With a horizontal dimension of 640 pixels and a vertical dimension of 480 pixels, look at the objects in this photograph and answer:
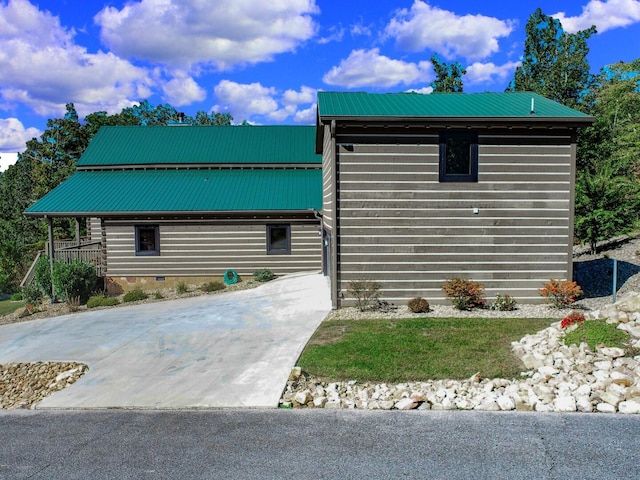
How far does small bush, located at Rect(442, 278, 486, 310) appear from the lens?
13609 millimetres

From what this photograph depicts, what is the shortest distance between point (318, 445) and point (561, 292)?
30.6 feet

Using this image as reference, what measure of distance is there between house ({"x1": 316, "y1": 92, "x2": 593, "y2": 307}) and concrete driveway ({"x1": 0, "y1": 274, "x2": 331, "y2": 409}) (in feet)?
8.01

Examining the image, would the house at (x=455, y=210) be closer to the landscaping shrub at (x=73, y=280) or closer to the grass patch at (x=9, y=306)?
the landscaping shrub at (x=73, y=280)

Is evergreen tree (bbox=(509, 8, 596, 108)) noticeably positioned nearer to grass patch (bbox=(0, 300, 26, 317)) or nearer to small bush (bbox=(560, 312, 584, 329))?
small bush (bbox=(560, 312, 584, 329))

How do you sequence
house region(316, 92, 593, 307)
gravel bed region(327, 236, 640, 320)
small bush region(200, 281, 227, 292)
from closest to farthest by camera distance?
1. gravel bed region(327, 236, 640, 320)
2. house region(316, 92, 593, 307)
3. small bush region(200, 281, 227, 292)

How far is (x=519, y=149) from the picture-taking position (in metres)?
14.2

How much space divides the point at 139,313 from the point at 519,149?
12.5m

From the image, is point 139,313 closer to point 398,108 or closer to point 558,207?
point 398,108

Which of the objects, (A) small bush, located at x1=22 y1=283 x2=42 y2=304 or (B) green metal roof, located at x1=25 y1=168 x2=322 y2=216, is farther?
(B) green metal roof, located at x1=25 y1=168 x2=322 y2=216

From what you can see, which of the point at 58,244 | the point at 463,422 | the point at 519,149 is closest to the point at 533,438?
the point at 463,422

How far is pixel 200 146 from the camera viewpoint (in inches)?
1008

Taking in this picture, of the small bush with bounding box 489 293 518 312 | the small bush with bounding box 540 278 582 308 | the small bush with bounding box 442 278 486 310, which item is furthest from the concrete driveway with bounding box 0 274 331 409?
the small bush with bounding box 540 278 582 308

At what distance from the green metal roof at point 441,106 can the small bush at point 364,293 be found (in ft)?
14.9

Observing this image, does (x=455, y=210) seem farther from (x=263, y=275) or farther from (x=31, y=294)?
(x=31, y=294)
